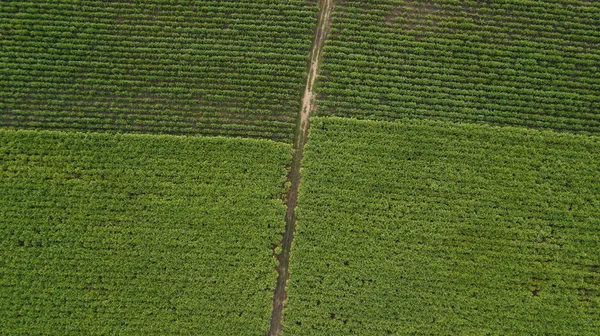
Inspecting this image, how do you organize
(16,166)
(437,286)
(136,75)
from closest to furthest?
(437,286)
(16,166)
(136,75)

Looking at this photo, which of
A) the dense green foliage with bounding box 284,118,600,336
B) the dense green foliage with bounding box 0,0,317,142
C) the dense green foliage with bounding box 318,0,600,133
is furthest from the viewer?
the dense green foliage with bounding box 0,0,317,142

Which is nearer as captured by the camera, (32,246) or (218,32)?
(32,246)

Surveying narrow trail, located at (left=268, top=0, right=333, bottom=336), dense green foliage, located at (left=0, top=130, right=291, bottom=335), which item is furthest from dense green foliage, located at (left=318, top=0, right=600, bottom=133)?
dense green foliage, located at (left=0, top=130, right=291, bottom=335)

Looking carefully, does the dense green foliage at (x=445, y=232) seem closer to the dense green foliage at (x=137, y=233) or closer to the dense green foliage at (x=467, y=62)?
the dense green foliage at (x=467, y=62)

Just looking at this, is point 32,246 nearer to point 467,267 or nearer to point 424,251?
point 424,251

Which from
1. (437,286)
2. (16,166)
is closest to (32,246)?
(16,166)

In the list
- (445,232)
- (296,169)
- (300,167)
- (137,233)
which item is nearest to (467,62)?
(445,232)

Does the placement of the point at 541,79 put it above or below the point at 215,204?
above

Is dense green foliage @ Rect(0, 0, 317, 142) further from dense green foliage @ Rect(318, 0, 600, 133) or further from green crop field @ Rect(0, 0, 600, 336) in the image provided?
dense green foliage @ Rect(318, 0, 600, 133)
